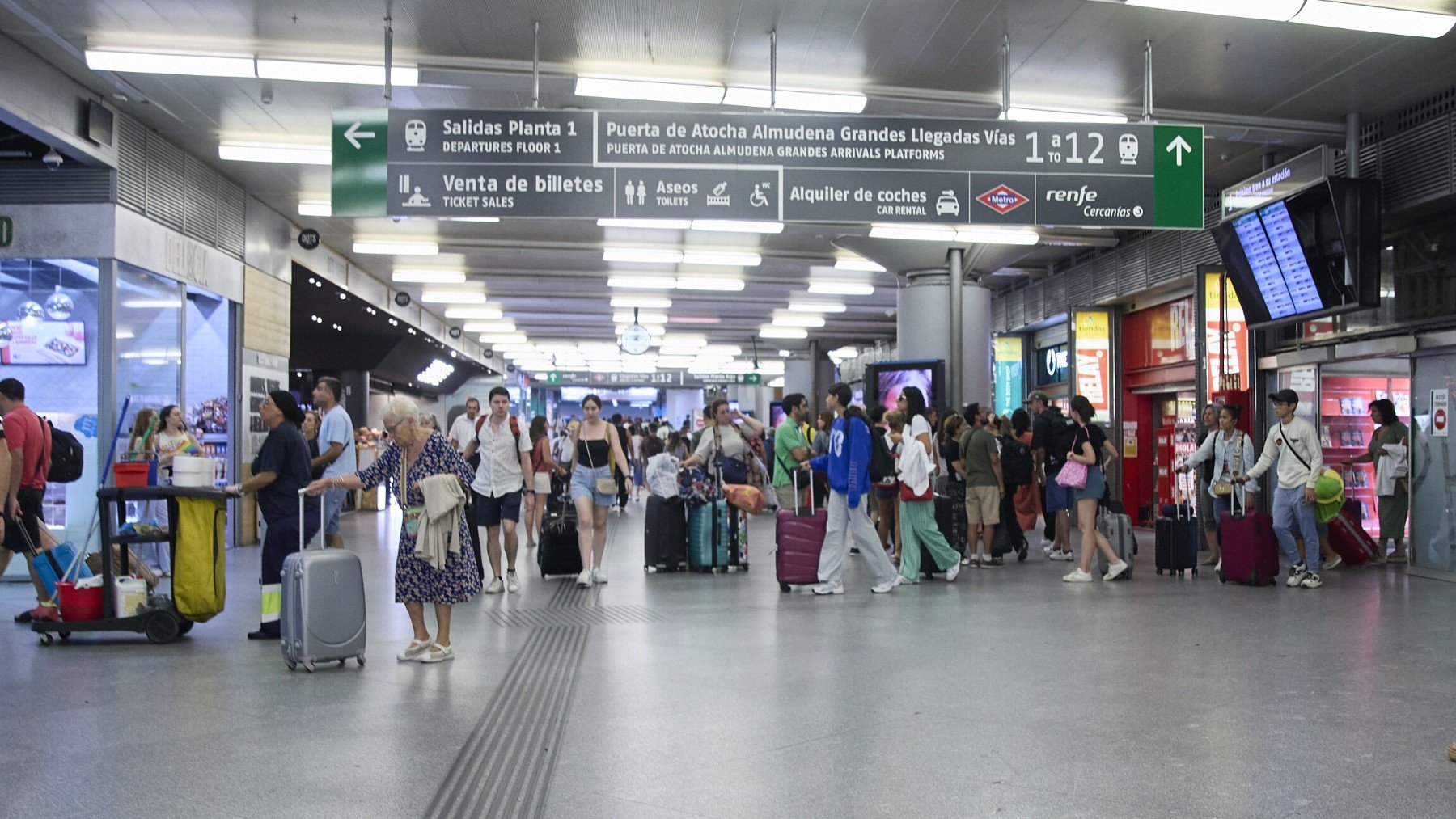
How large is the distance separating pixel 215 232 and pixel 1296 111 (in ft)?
37.3

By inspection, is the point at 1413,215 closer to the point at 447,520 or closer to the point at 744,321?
the point at 447,520

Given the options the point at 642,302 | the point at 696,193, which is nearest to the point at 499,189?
the point at 696,193

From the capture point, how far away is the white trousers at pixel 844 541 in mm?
9273

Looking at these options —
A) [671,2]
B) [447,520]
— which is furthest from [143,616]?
[671,2]

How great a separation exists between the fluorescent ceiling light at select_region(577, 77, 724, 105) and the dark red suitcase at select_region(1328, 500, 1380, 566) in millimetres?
7406

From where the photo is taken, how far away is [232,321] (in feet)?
44.8

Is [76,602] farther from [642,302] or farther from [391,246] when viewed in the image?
[642,302]

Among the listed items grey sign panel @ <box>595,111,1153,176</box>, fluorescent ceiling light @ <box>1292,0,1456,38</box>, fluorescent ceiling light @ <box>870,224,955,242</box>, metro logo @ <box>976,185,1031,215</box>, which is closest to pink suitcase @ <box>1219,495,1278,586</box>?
grey sign panel @ <box>595,111,1153,176</box>

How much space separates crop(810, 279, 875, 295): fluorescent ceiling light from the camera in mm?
21062

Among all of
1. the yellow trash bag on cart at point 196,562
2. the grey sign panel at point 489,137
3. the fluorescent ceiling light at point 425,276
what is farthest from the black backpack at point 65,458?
the fluorescent ceiling light at point 425,276

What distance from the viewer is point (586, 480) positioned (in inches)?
394

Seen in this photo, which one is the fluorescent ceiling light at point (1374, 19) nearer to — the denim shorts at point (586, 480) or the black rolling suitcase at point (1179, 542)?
the black rolling suitcase at point (1179, 542)

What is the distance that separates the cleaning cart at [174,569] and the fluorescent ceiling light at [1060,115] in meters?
7.33

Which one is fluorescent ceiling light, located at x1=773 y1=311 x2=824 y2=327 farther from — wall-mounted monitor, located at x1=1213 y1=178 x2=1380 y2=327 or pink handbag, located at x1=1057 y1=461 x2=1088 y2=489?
pink handbag, located at x1=1057 y1=461 x2=1088 y2=489
